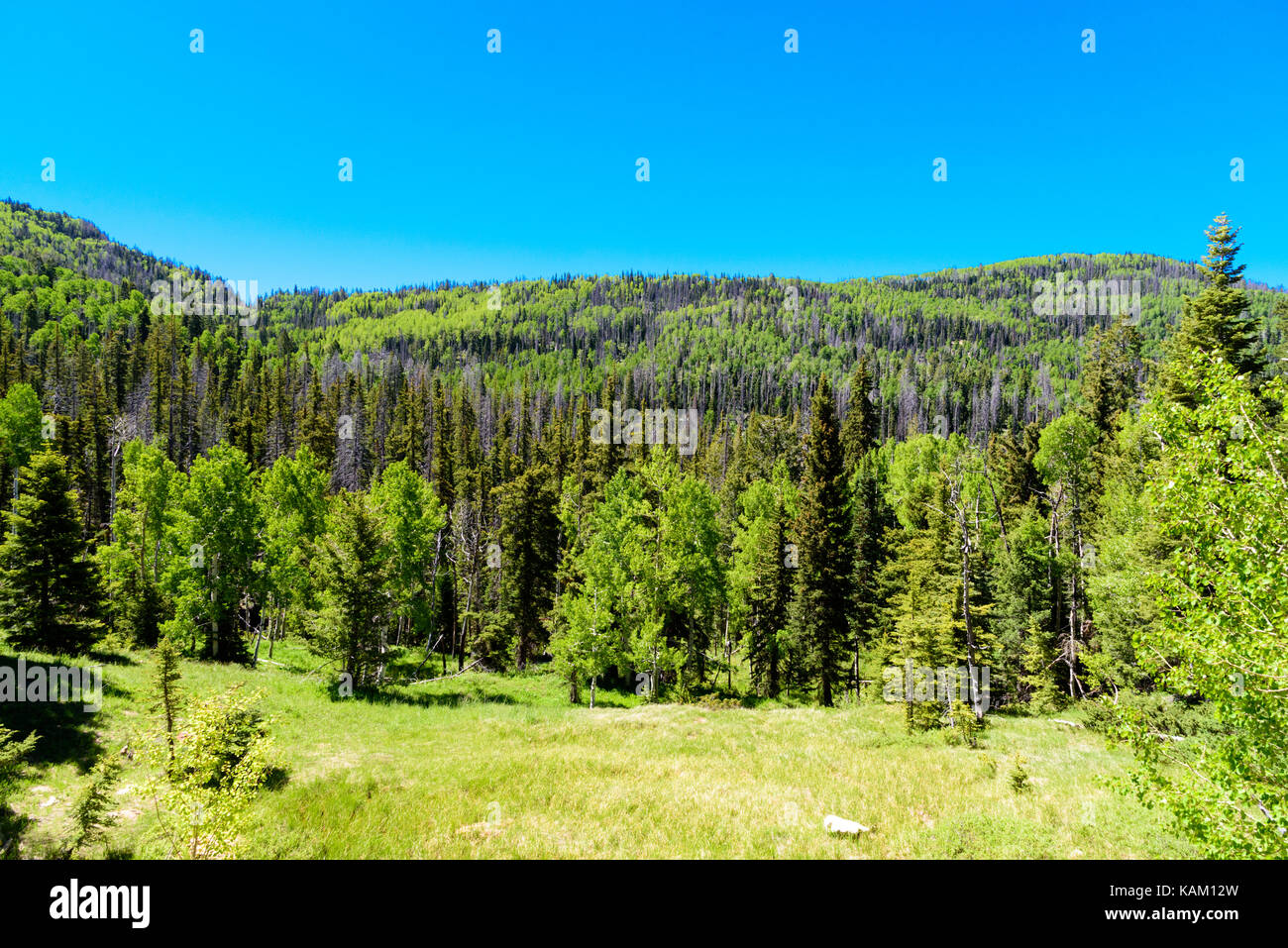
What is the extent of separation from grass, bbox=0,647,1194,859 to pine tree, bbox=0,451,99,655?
262 centimetres

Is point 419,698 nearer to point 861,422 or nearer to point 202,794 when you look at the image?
point 202,794

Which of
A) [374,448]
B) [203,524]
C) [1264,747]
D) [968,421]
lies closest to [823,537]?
[1264,747]

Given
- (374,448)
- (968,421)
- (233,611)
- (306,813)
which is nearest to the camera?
(306,813)

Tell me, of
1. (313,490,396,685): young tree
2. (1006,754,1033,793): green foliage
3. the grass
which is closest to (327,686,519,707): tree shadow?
(313,490,396,685): young tree

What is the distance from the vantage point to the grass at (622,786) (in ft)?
40.3

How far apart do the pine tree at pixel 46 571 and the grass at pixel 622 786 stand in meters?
2.62

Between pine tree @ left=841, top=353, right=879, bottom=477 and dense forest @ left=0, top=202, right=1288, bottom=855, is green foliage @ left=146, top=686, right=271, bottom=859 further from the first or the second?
pine tree @ left=841, top=353, right=879, bottom=477

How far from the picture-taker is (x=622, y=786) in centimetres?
1688

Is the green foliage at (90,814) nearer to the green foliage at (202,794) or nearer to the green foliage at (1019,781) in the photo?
the green foliage at (202,794)

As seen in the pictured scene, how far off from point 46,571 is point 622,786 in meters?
25.5

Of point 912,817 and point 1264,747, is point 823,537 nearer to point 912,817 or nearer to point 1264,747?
point 912,817
